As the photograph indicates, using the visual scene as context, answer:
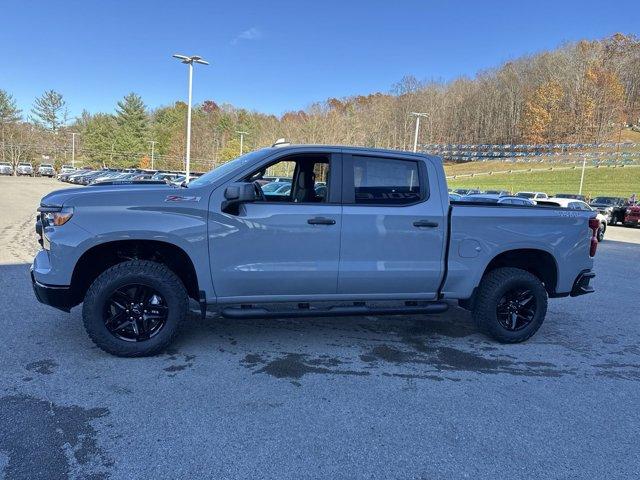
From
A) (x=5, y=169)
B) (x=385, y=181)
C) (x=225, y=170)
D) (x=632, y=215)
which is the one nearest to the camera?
(x=225, y=170)

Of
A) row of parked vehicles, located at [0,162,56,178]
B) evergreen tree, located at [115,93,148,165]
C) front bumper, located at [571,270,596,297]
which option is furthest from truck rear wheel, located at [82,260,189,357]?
evergreen tree, located at [115,93,148,165]

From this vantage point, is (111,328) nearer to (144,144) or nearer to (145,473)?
(145,473)

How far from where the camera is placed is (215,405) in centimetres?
335

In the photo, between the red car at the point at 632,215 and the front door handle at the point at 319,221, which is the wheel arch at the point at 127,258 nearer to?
the front door handle at the point at 319,221

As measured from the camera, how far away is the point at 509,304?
194 inches

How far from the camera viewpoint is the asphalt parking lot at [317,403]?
273 cm

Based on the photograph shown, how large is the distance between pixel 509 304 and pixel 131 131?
95423 millimetres

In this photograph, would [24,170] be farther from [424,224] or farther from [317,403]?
[317,403]

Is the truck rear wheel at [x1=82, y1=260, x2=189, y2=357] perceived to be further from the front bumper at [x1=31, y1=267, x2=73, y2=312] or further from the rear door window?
the rear door window

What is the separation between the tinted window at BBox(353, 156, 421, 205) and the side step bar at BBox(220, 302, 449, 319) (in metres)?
1.03

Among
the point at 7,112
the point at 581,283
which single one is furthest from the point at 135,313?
the point at 7,112

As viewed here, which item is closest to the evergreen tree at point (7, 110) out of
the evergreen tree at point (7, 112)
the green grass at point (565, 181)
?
the evergreen tree at point (7, 112)

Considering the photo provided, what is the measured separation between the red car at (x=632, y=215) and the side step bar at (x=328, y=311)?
85.9 ft

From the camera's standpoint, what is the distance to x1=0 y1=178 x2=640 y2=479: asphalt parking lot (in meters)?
2.73
